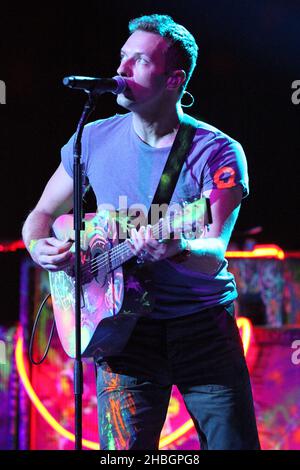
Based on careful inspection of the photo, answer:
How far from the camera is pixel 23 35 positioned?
16.7 ft

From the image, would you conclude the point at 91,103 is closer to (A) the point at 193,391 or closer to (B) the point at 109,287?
(B) the point at 109,287

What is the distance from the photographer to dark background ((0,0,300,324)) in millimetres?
4766

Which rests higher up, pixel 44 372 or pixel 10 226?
pixel 10 226

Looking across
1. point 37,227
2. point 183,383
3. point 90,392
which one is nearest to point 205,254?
point 183,383

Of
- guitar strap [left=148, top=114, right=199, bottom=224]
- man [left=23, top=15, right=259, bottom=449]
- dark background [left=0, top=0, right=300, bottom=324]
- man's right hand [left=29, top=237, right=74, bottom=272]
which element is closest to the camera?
man [left=23, top=15, right=259, bottom=449]

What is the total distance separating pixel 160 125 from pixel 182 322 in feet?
2.71

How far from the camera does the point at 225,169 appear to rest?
2588 millimetres

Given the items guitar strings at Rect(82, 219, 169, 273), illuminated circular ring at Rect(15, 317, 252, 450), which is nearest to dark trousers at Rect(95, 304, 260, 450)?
guitar strings at Rect(82, 219, 169, 273)

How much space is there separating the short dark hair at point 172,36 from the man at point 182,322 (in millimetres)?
15

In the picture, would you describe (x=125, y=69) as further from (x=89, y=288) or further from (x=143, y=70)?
(x=89, y=288)

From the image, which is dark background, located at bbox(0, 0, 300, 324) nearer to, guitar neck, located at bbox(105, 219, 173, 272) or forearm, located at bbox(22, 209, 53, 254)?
forearm, located at bbox(22, 209, 53, 254)

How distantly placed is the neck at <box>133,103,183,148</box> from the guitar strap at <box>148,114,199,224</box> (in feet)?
0.21

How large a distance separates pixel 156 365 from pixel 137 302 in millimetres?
251

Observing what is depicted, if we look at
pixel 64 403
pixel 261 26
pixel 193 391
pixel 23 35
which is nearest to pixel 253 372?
pixel 64 403
